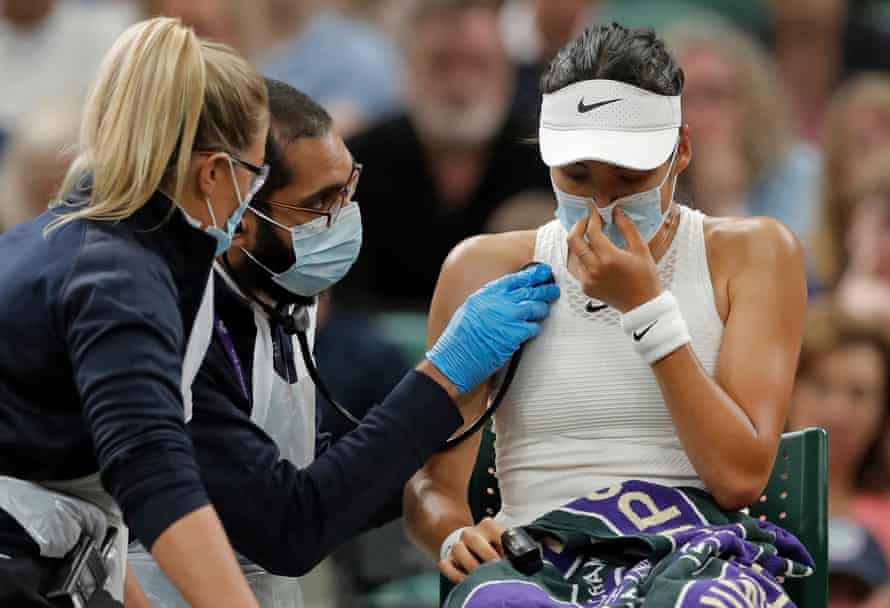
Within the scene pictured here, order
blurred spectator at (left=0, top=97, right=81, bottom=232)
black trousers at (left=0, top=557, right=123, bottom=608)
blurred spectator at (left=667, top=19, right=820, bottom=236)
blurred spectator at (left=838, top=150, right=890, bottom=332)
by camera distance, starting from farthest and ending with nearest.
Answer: blurred spectator at (left=667, top=19, right=820, bottom=236)
blurred spectator at (left=838, top=150, right=890, bottom=332)
blurred spectator at (left=0, top=97, right=81, bottom=232)
black trousers at (left=0, top=557, right=123, bottom=608)

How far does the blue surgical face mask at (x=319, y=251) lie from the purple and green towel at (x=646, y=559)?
643 mm

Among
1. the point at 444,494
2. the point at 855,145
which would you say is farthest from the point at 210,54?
the point at 855,145

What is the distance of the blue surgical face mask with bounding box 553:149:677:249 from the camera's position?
2.95 metres

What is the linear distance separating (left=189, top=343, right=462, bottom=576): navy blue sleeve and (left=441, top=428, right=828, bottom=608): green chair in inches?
11.3

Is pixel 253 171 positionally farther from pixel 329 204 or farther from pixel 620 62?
pixel 620 62

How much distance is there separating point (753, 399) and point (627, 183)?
422 millimetres

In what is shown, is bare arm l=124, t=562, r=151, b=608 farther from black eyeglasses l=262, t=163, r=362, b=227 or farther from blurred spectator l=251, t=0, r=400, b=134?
blurred spectator l=251, t=0, r=400, b=134

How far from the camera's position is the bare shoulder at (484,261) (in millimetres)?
3152

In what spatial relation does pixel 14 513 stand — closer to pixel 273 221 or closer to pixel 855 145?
pixel 273 221

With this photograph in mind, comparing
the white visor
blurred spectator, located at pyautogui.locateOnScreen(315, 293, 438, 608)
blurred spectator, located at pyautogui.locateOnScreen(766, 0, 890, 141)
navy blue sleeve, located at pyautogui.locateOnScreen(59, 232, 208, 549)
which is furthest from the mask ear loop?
blurred spectator, located at pyautogui.locateOnScreen(766, 0, 890, 141)

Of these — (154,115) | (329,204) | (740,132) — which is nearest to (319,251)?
(329,204)

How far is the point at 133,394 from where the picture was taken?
2447mm

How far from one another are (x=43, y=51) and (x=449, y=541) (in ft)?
13.9

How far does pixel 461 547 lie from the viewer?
289 cm
